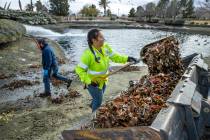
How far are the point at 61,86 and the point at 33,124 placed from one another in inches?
183

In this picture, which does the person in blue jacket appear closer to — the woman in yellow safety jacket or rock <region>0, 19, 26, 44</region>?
the woman in yellow safety jacket

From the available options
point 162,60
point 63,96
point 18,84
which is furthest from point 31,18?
point 162,60

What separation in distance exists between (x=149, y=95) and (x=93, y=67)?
1.41m

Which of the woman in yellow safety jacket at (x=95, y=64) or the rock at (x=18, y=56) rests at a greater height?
the woman in yellow safety jacket at (x=95, y=64)

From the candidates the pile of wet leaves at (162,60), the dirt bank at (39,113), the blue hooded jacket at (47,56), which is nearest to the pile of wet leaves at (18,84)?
the dirt bank at (39,113)

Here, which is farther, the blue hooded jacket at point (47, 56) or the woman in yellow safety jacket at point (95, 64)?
the blue hooded jacket at point (47, 56)

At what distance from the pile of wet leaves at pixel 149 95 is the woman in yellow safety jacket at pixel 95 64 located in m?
0.71

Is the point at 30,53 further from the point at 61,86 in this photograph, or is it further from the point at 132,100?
the point at 132,100

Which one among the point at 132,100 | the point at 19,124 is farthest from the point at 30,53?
the point at 132,100

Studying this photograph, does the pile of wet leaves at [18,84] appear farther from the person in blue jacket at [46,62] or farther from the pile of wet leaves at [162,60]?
the pile of wet leaves at [162,60]

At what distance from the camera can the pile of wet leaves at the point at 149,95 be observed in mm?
4883

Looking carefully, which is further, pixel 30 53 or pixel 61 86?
pixel 30 53

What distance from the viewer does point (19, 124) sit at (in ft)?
29.9

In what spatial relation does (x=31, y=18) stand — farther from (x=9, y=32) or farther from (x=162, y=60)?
(x=162, y=60)
